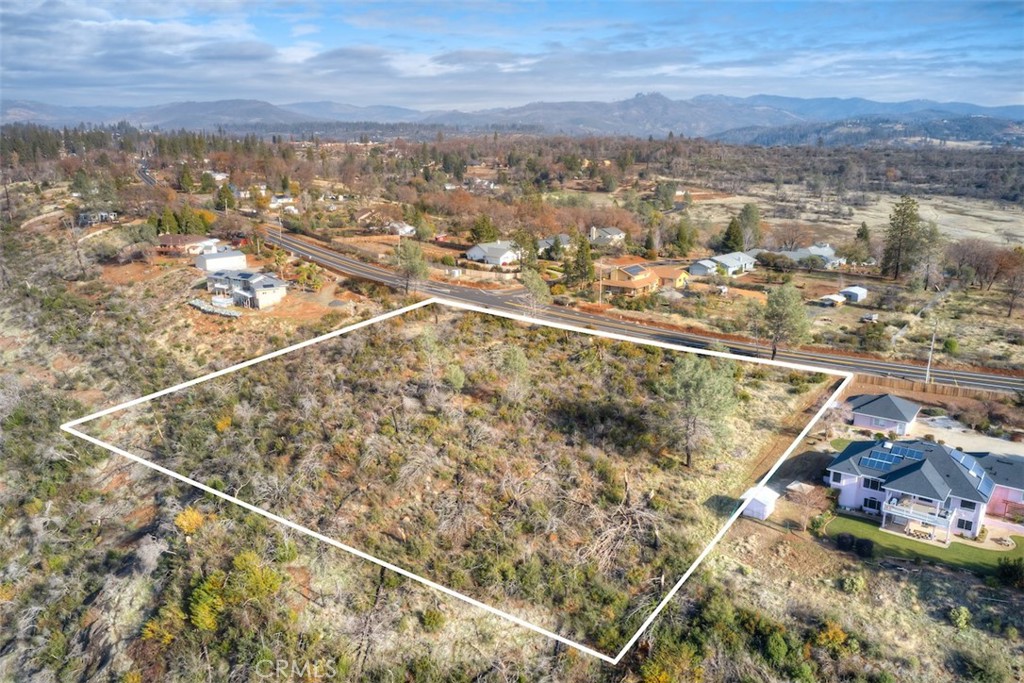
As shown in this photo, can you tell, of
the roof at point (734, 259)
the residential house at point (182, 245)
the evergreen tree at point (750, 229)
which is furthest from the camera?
the evergreen tree at point (750, 229)

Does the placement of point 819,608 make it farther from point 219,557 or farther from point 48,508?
point 48,508

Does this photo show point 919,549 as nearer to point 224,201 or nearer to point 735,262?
point 735,262

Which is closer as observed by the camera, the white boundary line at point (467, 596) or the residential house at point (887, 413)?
the white boundary line at point (467, 596)

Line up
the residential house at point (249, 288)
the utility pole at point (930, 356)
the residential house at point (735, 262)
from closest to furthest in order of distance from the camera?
the residential house at point (249, 288) → the utility pole at point (930, 356) → the residential house at point (735, 262)

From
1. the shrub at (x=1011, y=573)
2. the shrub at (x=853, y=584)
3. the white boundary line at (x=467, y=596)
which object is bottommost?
the shrub at (x=1011, y=573)

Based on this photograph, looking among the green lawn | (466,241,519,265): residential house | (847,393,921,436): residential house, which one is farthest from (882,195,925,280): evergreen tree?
the green lawn

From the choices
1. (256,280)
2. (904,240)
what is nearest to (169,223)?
(256,280)

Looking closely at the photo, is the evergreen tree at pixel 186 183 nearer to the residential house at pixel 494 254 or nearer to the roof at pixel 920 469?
the residential house at pixel 494 254

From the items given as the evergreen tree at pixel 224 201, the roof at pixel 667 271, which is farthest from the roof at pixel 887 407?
the evergreen tree at pixel 224 201
